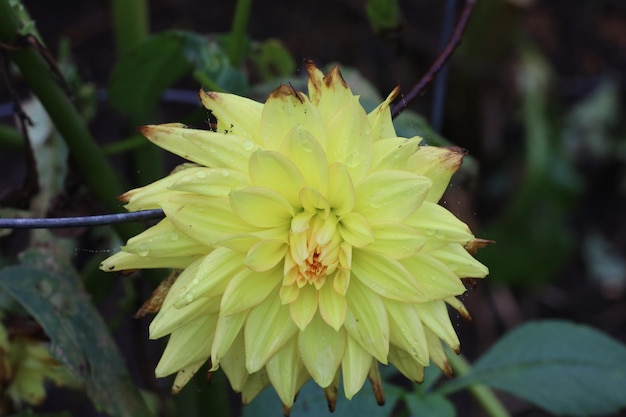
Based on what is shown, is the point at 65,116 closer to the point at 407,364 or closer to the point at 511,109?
the point at 407,364

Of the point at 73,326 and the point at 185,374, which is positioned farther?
the point at 73,326

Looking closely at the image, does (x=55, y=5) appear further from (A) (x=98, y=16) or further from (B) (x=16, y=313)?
(B) (x=16, y=313)

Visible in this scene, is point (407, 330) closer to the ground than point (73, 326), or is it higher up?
higher up

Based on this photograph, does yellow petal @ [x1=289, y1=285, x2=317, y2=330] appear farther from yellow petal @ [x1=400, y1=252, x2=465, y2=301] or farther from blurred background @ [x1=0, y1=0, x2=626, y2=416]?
blurred background @ [x1=0, y1=0, x2=626, y2=416]

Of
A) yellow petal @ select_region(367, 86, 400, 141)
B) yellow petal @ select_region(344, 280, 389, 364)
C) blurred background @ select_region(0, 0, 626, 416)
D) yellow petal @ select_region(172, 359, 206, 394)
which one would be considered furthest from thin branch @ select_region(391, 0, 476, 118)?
blurred background @ select_region(0, 0, 626, 416)

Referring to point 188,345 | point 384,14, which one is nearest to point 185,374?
point 188,345

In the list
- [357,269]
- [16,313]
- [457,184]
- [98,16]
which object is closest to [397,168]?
[357,269]
